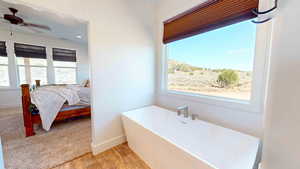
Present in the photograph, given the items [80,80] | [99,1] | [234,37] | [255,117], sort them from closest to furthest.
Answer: [255,117] < [234,37] < [99,1] < [80,80]

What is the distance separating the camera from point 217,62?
1.58m

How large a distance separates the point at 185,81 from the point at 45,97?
2.74 metres

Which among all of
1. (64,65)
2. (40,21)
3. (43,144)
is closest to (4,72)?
(64,65)

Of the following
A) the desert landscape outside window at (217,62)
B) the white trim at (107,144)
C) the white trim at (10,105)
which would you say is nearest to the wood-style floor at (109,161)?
the white trim at (107,144)

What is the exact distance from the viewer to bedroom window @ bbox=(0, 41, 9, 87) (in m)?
3.52

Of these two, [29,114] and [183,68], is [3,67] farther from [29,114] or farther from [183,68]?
[183,68]

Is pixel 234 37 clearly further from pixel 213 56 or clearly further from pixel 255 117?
pixel 255 117

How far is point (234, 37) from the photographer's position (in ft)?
4.66

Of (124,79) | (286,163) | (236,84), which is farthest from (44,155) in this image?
(236,84)

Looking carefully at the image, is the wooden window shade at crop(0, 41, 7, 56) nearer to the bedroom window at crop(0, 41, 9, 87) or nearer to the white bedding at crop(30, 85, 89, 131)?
the bedroom window at crop(0, 41, 9, 87)

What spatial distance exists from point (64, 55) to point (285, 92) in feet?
19.4

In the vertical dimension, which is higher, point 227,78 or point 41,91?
point 227,78

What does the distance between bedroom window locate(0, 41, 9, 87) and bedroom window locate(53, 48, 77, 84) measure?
1198 millimetres

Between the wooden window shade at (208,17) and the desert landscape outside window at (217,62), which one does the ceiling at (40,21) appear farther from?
the desert landscape outside window at (217,62)
